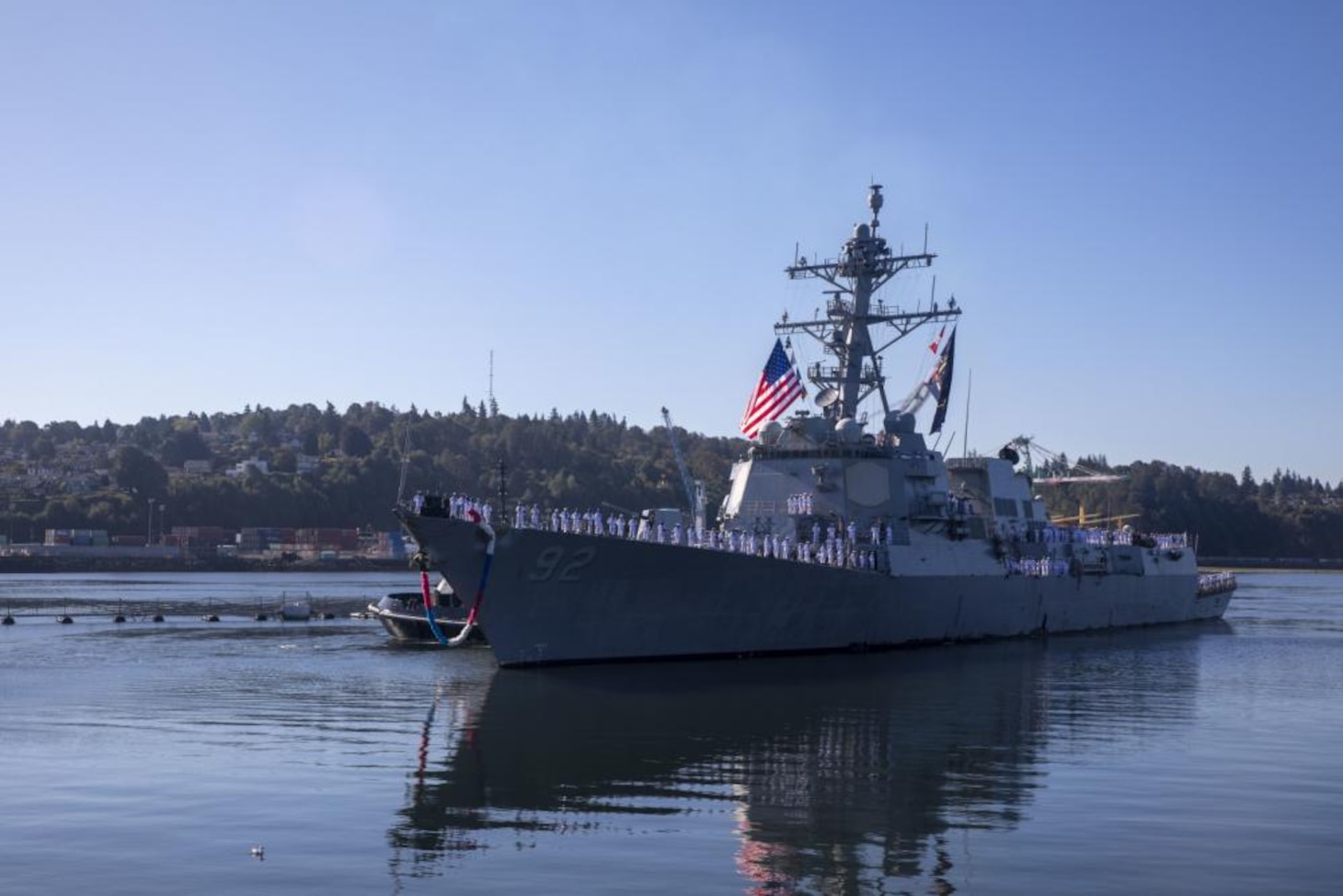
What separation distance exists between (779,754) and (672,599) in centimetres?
1036

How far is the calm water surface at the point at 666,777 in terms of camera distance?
1336cm

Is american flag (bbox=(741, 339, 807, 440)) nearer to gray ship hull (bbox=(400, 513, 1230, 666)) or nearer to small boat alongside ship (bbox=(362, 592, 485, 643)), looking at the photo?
gray ship hull (bbox=(400, 513, 1230, 666))

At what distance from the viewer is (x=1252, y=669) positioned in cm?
3522

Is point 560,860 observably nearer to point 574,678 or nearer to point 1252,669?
point 574,678

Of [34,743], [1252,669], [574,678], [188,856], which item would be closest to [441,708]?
[574,678]

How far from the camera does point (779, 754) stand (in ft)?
66.2

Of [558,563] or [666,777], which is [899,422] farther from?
[666,777]

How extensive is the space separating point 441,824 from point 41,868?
4.02 meters

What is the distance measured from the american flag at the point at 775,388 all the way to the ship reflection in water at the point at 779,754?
644 cm

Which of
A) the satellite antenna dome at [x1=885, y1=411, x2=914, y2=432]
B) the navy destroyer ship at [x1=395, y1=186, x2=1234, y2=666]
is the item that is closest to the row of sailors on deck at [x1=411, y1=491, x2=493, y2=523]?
the navy destroyer ship at [x1=395, y1=186, x2=1234, y2=666]

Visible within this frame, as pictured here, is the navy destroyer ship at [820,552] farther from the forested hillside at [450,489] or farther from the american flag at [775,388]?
the forested hillside at [450,489]

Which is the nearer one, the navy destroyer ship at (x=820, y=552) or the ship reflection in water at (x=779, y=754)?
the ship reflection in water at (x=779, y=754)

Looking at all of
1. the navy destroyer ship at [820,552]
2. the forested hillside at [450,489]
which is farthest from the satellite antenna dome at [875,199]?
the forested hillside at [450,489]

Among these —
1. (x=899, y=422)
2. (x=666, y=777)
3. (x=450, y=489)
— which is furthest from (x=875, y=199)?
(x=450, y=489)
